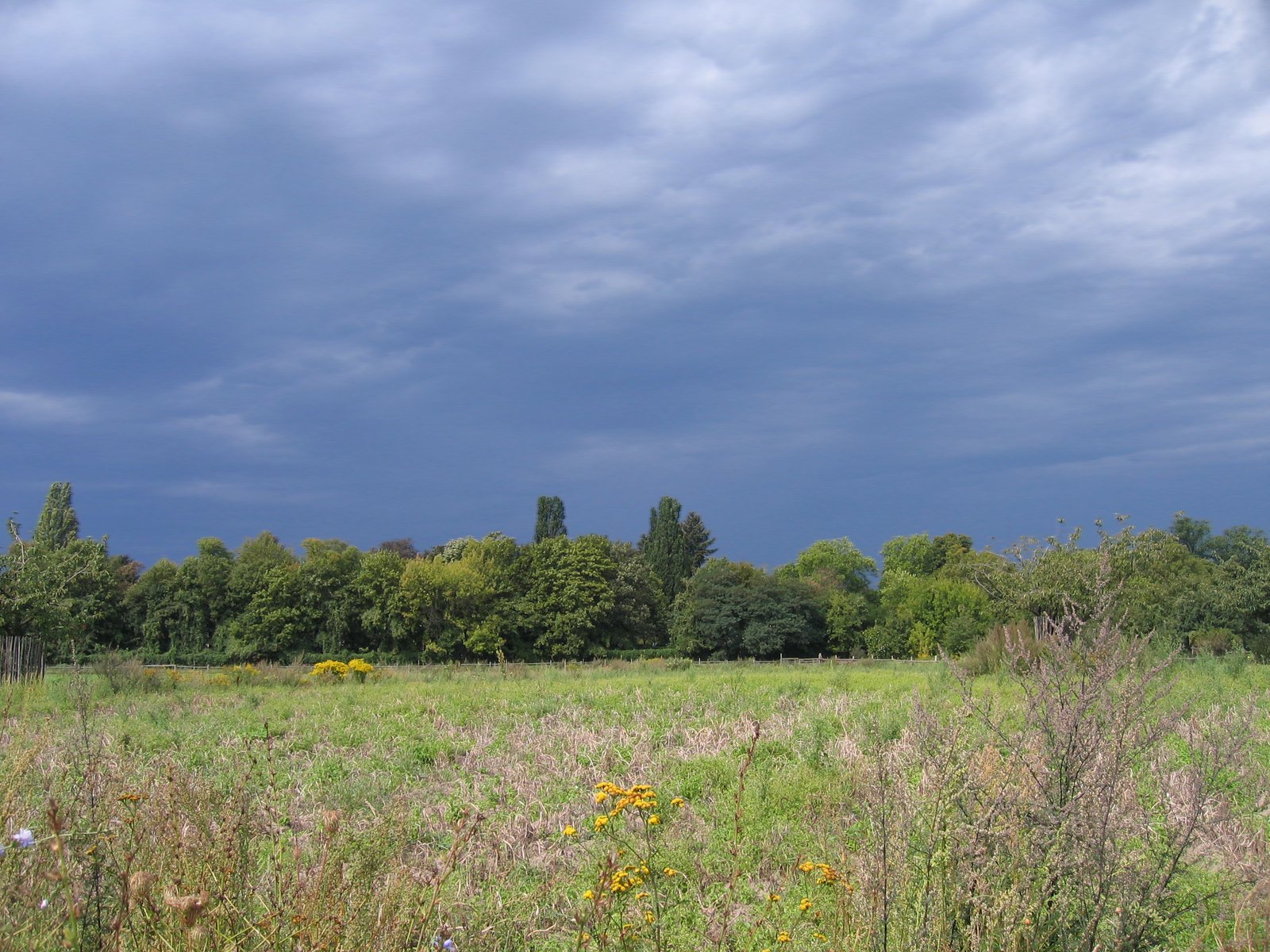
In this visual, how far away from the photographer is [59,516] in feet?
215

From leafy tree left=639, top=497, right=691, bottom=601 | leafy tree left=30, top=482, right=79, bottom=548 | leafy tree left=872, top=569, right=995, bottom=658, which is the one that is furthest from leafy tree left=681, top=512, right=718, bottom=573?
leafy tree left=30, top=482, right=79, bottom=548

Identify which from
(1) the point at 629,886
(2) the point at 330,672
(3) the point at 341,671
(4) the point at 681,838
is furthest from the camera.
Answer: (3) the point at 341,671

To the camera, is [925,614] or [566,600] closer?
[566,600]

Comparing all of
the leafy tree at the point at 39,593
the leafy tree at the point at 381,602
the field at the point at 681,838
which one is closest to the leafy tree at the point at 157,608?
the leafy tree at the point at 381,602

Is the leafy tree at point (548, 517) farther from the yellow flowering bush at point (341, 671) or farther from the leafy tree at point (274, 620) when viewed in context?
the yellow flowering bush at point (341, 671)

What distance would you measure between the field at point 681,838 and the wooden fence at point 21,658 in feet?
38.1

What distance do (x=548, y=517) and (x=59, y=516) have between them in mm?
37295

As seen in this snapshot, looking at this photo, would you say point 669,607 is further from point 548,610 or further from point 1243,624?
point 1243,624

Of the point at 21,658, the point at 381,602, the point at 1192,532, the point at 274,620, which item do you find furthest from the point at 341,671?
the point at 1192,532

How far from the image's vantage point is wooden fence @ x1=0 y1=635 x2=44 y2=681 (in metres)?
19.3

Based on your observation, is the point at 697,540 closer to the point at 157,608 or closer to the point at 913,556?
the point at 913,556

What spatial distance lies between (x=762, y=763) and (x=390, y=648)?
5942cm

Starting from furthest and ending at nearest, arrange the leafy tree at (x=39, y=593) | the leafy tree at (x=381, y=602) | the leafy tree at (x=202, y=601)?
the leafy tree at (x=202, y=601), the leafy tree at (x=381, y=602), the leafy tree at (x=39, y=593)

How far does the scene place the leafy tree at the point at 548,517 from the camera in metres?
81.7
